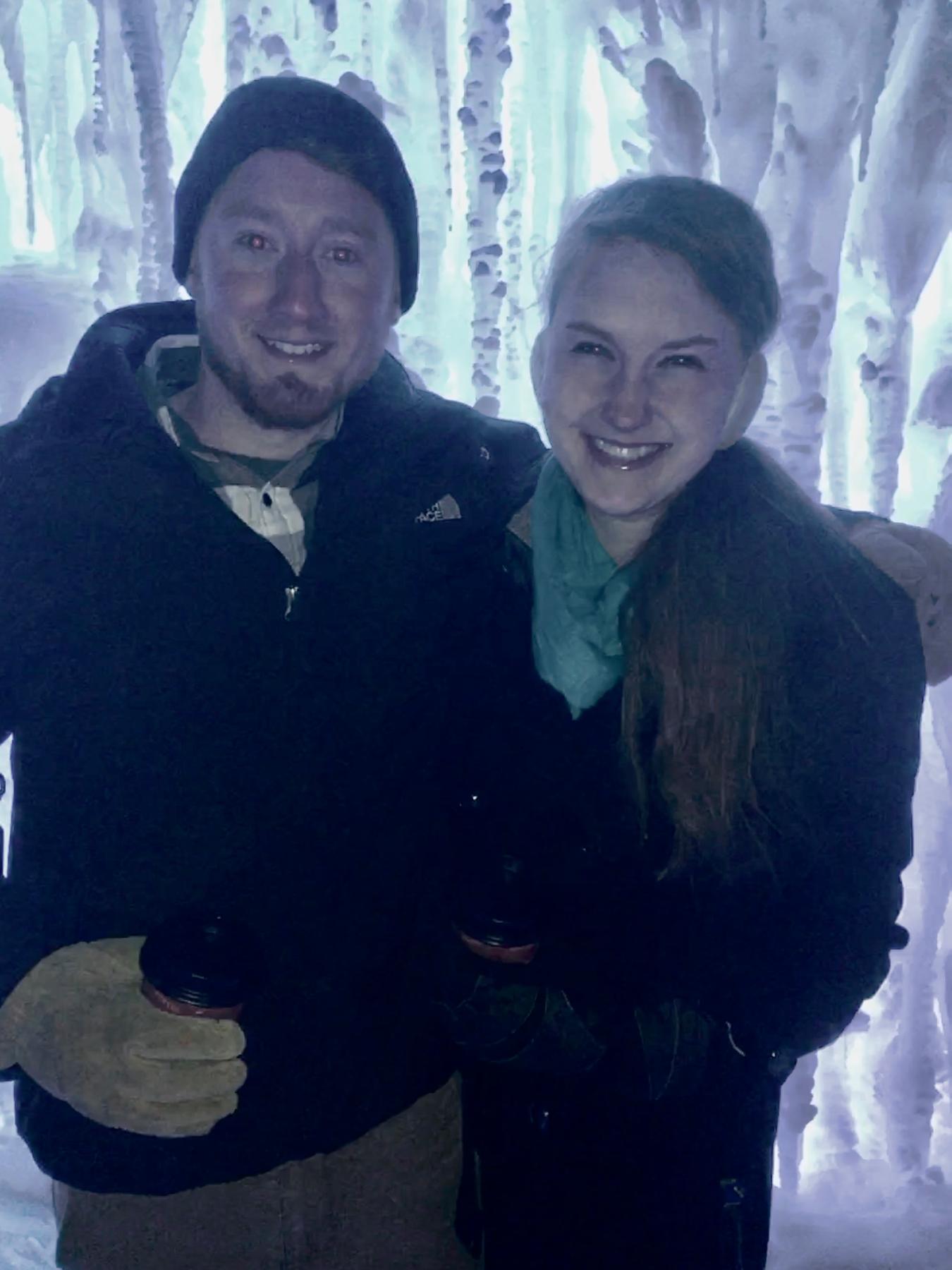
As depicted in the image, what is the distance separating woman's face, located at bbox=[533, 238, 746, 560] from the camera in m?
0.89

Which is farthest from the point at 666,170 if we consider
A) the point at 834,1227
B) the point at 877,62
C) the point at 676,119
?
the point at 834,1227

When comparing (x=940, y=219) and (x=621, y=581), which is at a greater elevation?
(x=940, y=219)

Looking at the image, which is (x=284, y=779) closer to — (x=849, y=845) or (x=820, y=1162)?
(x=849, y=845)

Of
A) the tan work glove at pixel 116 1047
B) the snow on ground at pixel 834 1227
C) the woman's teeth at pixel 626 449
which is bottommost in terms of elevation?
the snow on ground at pixel 834 1227

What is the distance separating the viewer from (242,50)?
151 centimetres

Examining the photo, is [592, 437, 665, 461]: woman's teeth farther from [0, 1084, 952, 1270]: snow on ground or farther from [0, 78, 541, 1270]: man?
[0, 1084, 952, 1270]: snow on ground

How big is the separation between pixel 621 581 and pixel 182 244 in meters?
0.58

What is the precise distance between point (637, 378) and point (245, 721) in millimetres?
473

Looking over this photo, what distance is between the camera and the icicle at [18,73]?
64.0 inches

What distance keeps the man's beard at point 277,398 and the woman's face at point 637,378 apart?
23 centimetres

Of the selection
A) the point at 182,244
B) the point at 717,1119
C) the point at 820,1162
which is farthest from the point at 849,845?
the point at 820,1162

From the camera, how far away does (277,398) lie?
0.95 meters

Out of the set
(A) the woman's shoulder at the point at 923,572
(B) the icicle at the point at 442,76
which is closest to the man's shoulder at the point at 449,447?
(A) the woman's shoulder at the point at 923,572

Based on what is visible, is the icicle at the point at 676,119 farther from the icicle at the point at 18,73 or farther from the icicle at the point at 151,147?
the icicle at the point at 18,73
